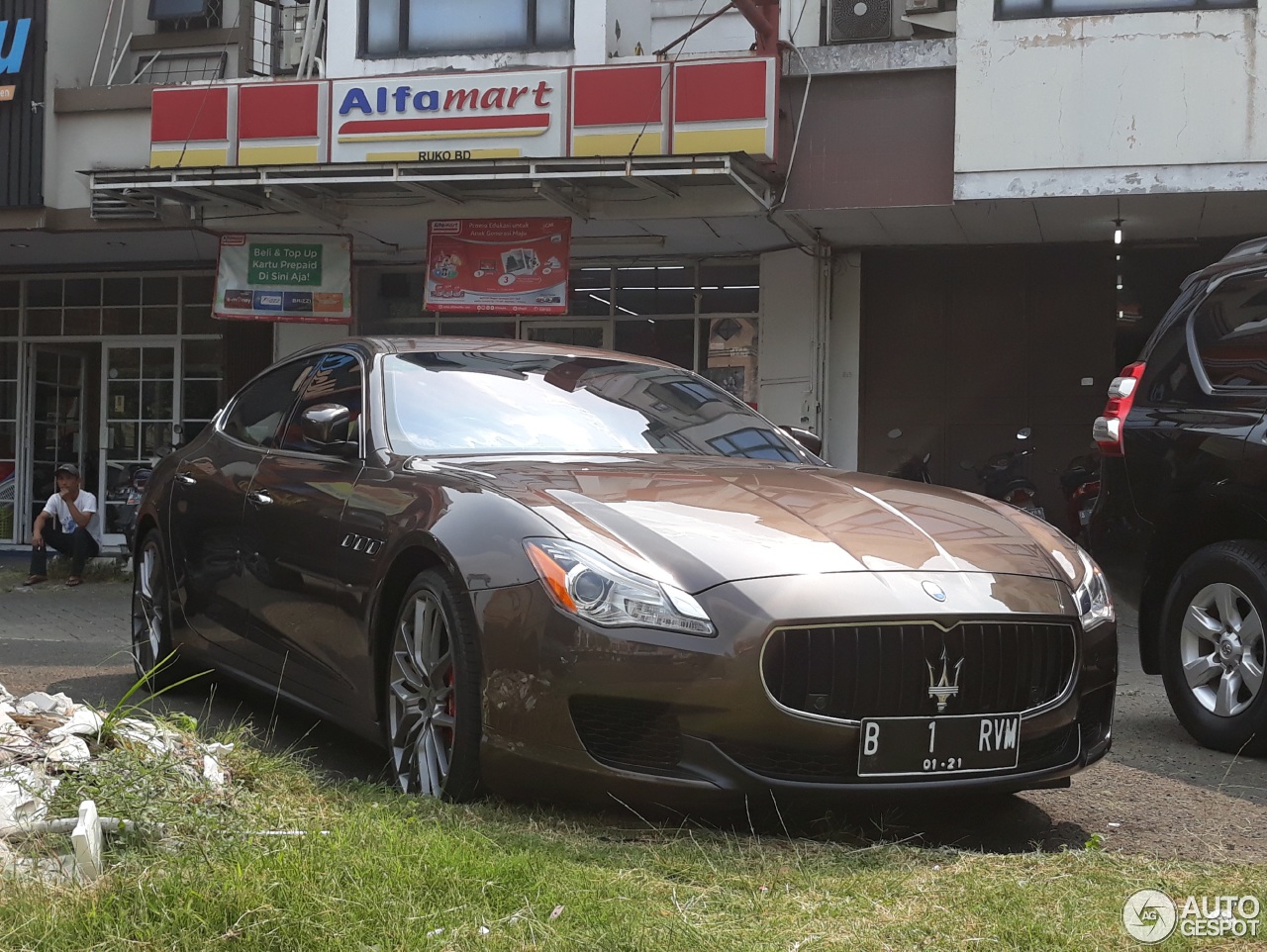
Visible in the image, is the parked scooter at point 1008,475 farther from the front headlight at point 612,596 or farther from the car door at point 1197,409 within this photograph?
the front headlight at point 612,596

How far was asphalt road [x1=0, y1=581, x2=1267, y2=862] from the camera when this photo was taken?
4191 mm

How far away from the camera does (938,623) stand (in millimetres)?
3820

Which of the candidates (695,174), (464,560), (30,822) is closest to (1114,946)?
(464,560)

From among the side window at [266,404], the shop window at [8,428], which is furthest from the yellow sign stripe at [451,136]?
the shop window at [8,428]

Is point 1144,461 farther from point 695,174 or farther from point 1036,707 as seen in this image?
point 695,174

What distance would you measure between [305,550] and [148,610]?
2033 mm

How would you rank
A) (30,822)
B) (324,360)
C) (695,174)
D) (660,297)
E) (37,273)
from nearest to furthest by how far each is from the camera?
(30,822), (324,360), (695,174), (660,297), (37,273)

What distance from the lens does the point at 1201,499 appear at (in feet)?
19.7

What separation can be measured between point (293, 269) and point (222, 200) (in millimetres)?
1107

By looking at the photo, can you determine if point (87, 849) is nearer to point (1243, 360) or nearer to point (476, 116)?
point (1243, 360)

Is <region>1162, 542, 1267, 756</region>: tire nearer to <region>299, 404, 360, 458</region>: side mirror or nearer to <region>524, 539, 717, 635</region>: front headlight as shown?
<region>524, 539, 717, 635</region>: front headlight

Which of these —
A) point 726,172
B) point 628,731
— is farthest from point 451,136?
point 628,731

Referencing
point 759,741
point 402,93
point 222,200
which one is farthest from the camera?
point 222,200

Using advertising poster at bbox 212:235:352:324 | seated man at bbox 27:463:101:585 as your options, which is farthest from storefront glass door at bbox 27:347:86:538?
advertising poster at bbox 212:235:352:324
